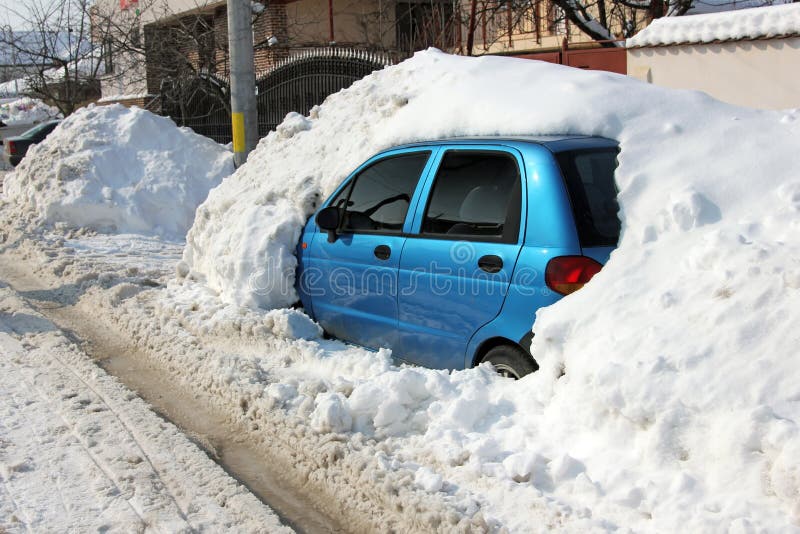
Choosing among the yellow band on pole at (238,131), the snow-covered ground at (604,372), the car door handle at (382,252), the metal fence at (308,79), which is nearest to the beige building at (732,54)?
the metal fence at (308,79)

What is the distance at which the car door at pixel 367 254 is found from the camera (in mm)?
5680

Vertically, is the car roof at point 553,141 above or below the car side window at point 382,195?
above

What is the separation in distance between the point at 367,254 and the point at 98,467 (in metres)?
2.21

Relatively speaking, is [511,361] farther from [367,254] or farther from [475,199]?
[367,254]

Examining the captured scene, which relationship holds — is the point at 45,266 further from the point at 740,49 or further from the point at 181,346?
the point at 740,49

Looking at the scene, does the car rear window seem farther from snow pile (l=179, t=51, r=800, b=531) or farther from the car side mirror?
the car side mirror

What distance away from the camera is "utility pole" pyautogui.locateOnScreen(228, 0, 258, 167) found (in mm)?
10406

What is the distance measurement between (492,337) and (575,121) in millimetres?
1553

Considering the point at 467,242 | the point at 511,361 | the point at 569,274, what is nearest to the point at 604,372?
the point at 569,274

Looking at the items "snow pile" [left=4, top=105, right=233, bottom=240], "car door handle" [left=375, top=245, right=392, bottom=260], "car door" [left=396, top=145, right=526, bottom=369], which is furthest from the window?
"snow pile" [left=4, top=105, right=233, bottom=240]

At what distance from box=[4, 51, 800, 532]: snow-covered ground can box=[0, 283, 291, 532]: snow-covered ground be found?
0.48 metres

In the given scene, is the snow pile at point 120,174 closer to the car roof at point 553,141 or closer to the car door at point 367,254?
the car door at point 367,254

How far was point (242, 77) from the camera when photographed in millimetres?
10602

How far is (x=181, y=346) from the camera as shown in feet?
22.0
